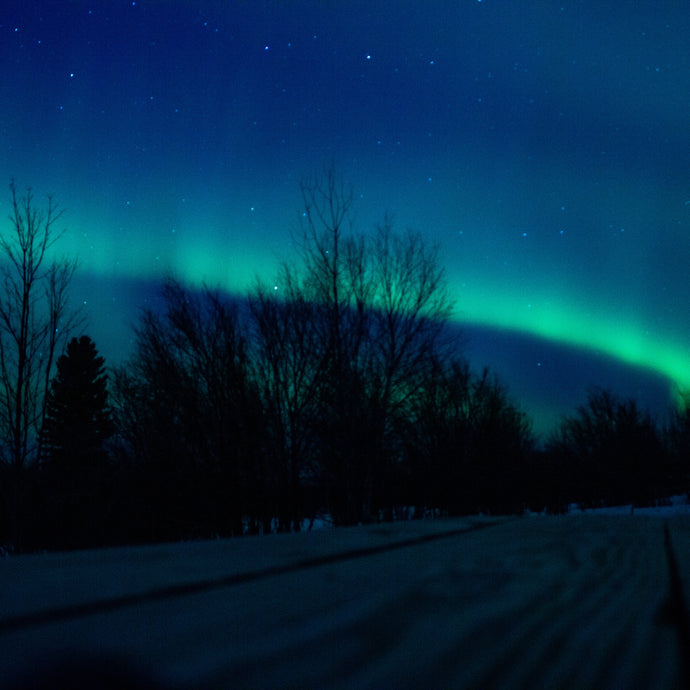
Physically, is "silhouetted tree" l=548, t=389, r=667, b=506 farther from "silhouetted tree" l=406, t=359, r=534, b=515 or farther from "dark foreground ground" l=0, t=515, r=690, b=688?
"dark foreground ground" l=0, t=515, r=690, b=688

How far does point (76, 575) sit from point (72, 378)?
117 ft

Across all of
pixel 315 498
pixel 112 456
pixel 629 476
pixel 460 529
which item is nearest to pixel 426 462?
pixel 315 498

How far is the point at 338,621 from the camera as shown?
1.59ft

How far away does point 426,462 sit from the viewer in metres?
21.5

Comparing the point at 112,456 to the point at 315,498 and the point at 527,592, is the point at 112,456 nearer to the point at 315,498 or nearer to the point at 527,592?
the point at 315,498

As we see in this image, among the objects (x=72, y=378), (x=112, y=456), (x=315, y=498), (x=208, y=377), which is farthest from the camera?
(x=72, y=378)

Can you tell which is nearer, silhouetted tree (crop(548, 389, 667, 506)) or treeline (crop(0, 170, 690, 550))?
treeline (crop(0, 170, 690, 550))

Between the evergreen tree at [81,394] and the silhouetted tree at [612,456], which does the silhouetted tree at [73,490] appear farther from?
the silhouetted tree at [612,456]

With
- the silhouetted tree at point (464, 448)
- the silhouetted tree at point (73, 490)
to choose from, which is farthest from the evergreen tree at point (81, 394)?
the silhouetted tree at point (464, 448)

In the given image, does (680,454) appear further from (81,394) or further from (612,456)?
(81,394)

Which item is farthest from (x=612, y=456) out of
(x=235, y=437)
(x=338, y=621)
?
(x=338, y=621)

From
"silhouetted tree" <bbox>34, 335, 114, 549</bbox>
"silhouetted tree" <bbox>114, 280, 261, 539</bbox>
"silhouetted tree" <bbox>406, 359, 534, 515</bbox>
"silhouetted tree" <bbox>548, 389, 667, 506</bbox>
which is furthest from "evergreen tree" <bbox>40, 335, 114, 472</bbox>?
"silhouetted tree" <bbox>548, 389, 667, 506</bbox>

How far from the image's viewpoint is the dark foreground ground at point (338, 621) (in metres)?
0.37

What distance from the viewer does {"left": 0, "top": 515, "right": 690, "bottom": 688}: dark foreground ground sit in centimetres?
37
